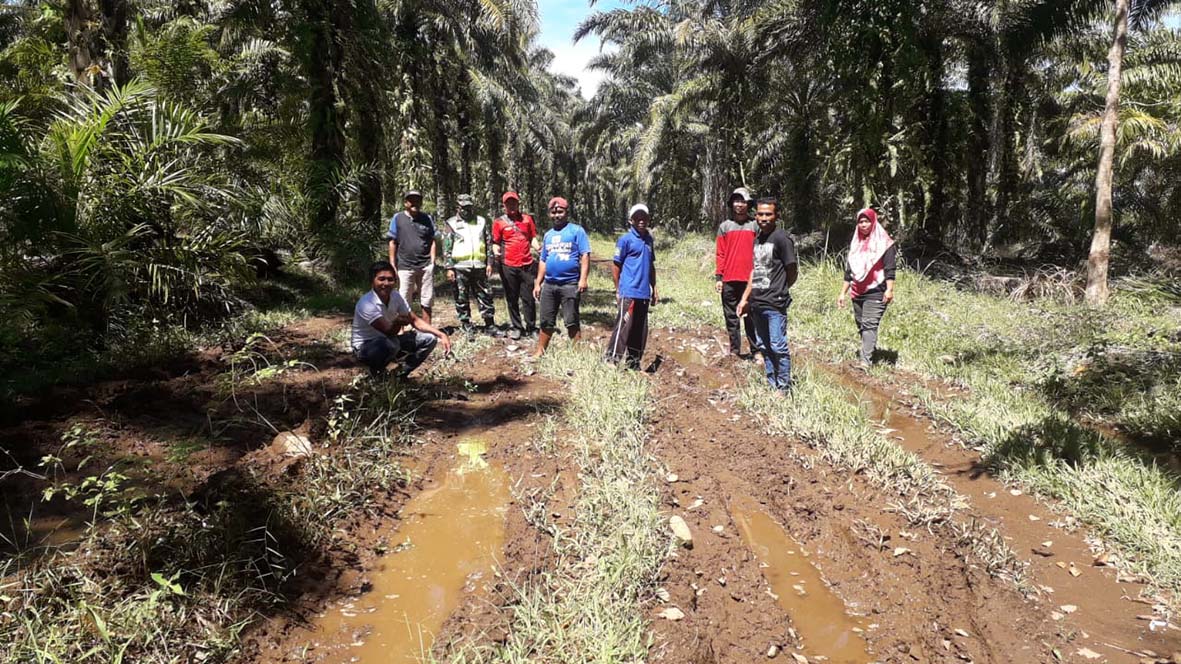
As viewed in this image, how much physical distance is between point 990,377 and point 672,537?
15.5 feet

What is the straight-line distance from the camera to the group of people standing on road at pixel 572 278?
5.28 metres

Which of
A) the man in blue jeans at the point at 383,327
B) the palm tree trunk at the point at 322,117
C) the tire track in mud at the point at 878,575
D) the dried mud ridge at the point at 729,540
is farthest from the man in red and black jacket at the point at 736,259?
the palm tree trunk at the point at 322,117

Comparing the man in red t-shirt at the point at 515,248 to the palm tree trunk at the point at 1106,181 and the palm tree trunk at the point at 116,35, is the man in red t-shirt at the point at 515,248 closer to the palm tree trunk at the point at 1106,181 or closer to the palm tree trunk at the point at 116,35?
the palm tree trunk at the point at 116,35

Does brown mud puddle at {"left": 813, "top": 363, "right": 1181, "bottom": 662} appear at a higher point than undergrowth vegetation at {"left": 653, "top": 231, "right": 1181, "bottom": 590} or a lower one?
lower

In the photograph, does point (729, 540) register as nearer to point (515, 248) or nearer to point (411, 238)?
point (515, 248)

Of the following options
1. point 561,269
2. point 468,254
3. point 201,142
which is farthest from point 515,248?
point 201,142

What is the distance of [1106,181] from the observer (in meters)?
9.48

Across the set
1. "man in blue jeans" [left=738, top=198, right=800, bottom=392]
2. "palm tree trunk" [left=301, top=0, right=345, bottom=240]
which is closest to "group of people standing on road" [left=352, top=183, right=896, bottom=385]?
"man in blue jeans" [left=738, top=198, right=800, bottom=392]

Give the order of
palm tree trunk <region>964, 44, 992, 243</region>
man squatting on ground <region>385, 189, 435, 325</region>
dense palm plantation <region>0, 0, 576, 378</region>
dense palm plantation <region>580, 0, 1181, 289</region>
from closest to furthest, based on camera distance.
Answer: dense palm plantation <region>0, 0, 576, 378</region> → man squatting on ground <region>385, 189, 435, 325</region> → dense palm plantation <region>580, 0, 1181, 289</region> → palm tree trunk <region>964, 44, 992, 243</region>

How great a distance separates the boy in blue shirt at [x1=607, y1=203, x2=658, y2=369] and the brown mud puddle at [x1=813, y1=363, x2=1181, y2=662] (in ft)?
7.37

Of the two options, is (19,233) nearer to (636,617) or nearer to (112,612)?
(112,612)

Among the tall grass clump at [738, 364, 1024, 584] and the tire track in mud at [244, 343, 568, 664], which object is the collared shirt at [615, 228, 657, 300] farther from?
the tall grass clump at [738, 364, 1024, 584]

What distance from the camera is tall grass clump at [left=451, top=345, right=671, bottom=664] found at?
2.44 metres

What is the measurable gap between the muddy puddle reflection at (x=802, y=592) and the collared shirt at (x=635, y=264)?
8.85 feet
